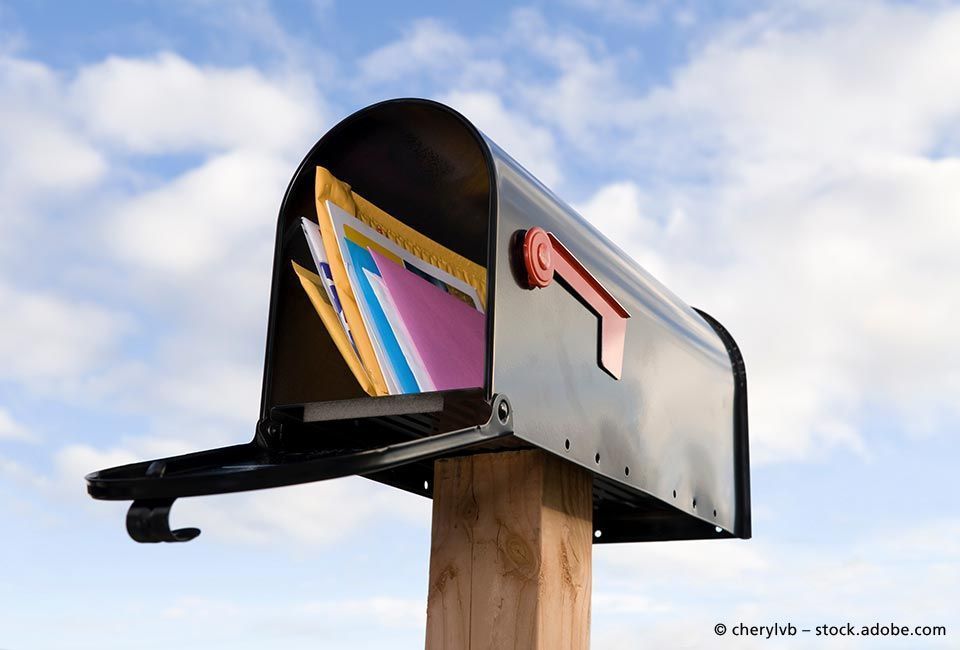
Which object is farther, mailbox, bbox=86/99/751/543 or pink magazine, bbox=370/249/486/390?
pink magazine, bbox=370/249/486/390

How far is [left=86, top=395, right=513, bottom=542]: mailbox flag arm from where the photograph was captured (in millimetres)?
1456

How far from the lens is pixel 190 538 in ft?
4.90

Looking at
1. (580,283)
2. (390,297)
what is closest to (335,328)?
(390,297)

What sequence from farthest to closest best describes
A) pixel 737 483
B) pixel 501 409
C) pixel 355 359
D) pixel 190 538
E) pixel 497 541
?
1. pixel 737 483
2. pixel 497 541
3. pixel 355 359
4. pixel 501 409
5. pixel 190 538

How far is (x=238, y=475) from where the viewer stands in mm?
1481

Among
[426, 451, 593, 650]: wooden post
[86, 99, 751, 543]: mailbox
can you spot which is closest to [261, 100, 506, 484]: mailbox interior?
[86, 99, 751, 543]: mailbox

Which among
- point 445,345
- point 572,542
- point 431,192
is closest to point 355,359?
point 445,345

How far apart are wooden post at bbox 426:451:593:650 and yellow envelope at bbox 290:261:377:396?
32 centimetres

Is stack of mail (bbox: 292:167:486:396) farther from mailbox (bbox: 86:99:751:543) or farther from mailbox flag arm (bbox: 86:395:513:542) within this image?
mailbox flag arm (bbox: 86:395:513:542)

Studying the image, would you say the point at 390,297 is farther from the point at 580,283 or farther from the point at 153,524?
the point at 153,524

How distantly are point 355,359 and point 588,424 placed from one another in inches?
16.3

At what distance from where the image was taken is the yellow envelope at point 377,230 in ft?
5.70

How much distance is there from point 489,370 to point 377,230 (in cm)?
41

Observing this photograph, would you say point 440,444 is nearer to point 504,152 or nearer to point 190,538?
point 190,538
